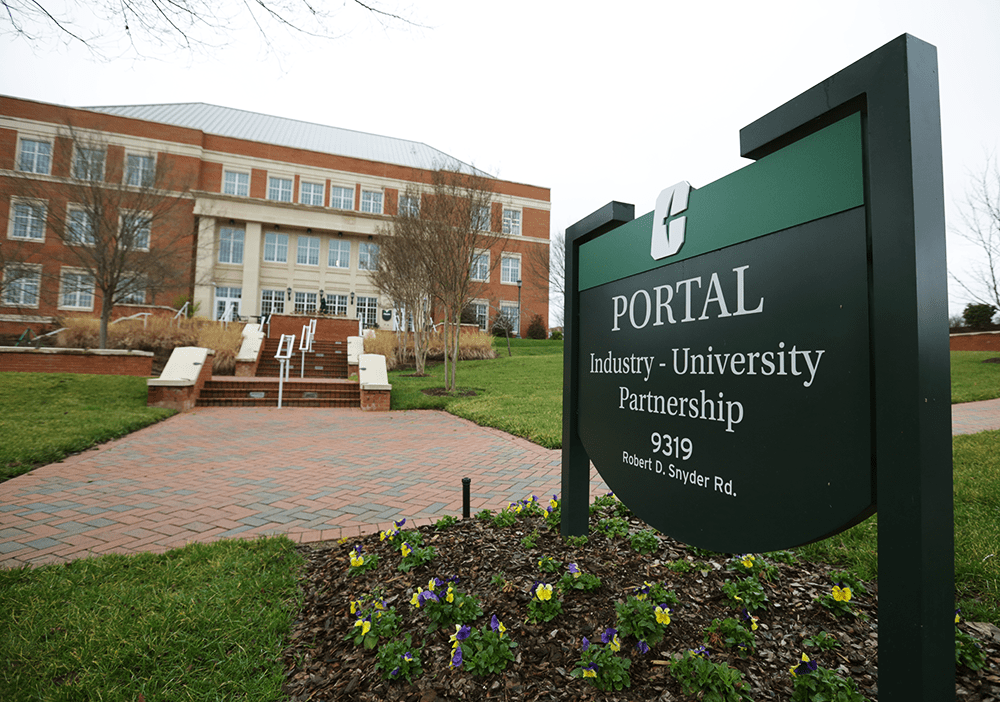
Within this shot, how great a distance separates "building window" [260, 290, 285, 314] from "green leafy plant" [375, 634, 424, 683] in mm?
31144

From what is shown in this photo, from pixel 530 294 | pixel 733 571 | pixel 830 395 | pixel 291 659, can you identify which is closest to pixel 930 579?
pixel 830 395

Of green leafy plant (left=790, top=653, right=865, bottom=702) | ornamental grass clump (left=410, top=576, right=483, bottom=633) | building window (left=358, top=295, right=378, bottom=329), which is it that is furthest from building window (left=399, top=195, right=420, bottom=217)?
building window (left=358, top=295, right=378, bottom=329)

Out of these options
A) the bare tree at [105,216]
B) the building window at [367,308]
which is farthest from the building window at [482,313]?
the bare tree at [105,216]

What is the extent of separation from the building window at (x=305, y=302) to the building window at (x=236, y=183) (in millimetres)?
7120

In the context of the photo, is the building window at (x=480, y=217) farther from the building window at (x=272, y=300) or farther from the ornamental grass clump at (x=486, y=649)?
the building window at (x=272, y=300)

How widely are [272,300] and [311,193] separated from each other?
7.78 metres

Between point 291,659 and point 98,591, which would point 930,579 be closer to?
point 291,659

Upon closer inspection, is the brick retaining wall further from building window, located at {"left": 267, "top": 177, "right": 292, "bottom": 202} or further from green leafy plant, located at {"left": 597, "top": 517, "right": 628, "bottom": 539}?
building window, located at {"left": 267, "top": 177, "right": 292, "bottom": 202}

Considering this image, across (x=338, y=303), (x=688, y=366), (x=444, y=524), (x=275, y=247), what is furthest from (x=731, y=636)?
(x=275, y=247)

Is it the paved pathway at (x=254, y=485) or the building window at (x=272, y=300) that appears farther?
the building window at (x=272, y=300)

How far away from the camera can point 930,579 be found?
1.02 m

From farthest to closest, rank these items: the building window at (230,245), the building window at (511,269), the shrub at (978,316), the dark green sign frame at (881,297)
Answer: the building window at (511,269) → the building window at (230,245) → the shrub at (978,316) → the dark green sign frame at (881,297)

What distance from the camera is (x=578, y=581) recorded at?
2125 millimetres

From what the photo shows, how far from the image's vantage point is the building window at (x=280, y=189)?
3084 cm
